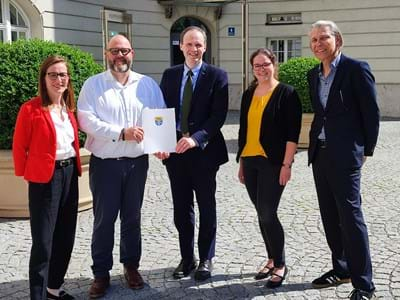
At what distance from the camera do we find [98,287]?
4.16 m

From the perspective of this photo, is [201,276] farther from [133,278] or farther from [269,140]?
[269,140]

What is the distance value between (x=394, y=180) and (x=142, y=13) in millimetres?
13201

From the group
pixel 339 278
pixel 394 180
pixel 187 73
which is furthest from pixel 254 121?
pixel 394 180

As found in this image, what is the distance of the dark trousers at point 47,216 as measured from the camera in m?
3.69

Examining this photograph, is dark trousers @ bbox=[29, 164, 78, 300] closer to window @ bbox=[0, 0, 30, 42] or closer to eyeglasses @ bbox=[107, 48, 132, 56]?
eyeglasses @ bbox=[107, 48, 132, 56]

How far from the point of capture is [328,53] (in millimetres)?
3854

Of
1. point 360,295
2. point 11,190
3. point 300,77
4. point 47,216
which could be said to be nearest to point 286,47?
point 300,77

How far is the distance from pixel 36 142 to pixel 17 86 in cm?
268

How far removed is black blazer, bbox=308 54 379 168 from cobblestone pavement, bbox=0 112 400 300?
1.15 meters

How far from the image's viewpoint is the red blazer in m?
3.64

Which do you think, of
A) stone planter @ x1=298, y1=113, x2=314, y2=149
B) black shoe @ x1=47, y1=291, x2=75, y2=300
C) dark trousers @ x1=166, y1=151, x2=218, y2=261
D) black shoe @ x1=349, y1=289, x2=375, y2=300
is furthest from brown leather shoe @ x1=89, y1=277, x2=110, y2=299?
stone planter @ x1=298, y1=113, x2=314, y2=149

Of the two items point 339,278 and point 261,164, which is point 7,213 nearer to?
point 261,164

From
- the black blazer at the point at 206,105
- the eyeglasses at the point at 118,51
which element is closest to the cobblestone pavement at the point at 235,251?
the black blazer at the point at 206,105

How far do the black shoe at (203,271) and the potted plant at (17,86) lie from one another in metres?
2.51
